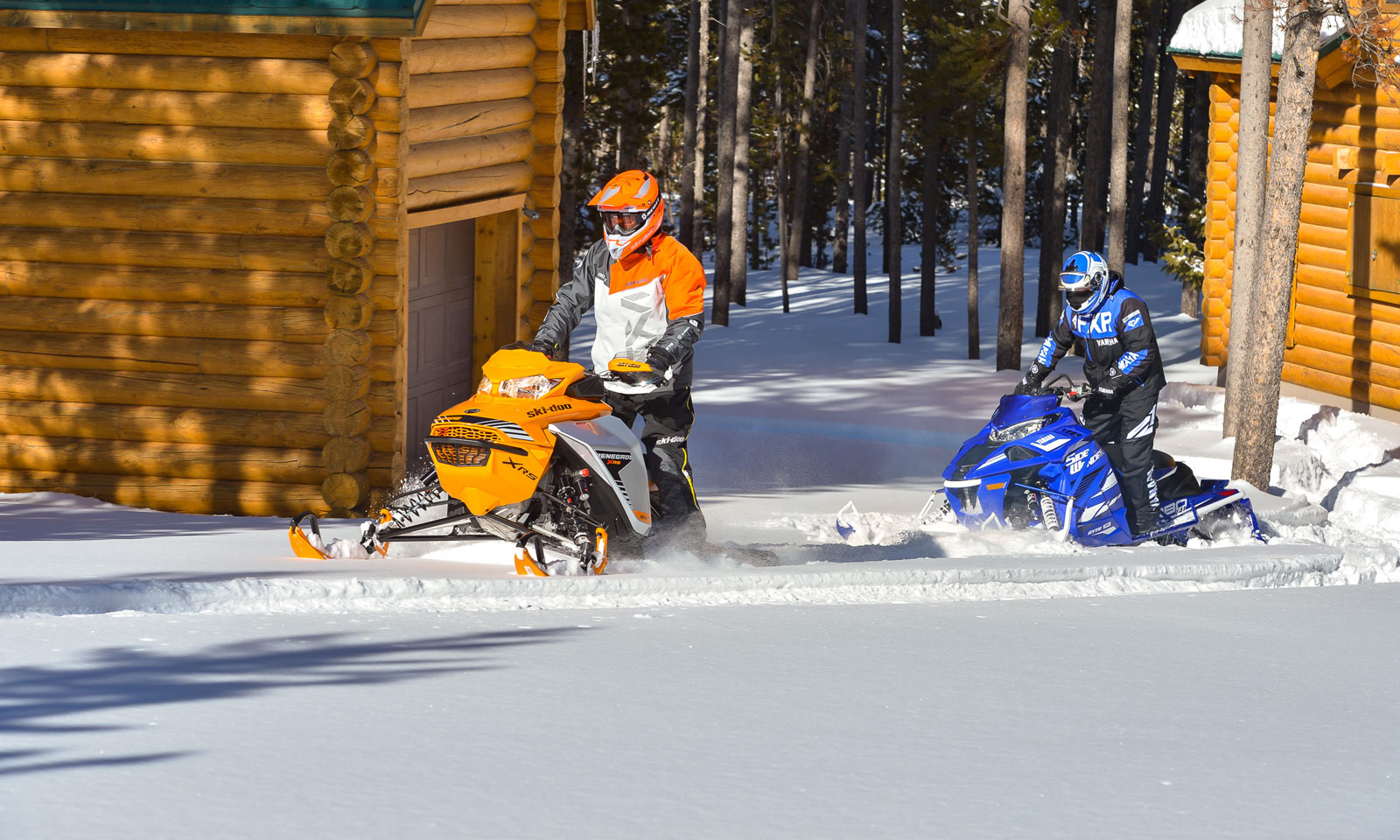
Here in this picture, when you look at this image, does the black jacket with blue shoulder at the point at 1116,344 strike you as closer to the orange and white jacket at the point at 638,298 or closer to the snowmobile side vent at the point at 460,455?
the orange and white jacket at the point at 638,298

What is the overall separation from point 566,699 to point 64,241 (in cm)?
588

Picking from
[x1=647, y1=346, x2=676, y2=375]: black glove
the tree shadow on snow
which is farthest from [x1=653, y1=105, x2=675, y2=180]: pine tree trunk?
the tree shadow on snow

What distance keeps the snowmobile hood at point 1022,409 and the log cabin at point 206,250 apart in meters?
3.61

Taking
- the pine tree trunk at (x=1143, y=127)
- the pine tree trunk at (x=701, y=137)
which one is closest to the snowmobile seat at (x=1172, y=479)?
the pine tree trunk at (x=701, y=137)

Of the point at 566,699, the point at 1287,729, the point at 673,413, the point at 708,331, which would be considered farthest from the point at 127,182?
the point at 708,331

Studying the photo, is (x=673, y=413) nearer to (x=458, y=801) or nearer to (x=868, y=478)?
(x=458, y=801)

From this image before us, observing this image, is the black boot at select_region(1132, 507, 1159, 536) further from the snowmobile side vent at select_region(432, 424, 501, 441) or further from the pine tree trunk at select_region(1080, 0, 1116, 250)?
the pine tree trunk at select_region(1080, 0, 1116, 250)

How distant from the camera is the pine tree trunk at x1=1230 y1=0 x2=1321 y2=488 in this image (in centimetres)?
1123

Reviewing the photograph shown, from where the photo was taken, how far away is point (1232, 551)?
8.48 m

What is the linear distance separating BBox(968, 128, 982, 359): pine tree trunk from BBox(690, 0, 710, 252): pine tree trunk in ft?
17.2

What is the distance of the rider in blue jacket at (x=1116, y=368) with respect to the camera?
30.6ft

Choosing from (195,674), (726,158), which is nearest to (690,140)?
(726,158)

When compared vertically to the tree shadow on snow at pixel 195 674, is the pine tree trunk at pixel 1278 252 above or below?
above

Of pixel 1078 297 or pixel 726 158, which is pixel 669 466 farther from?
pixel 726 158
